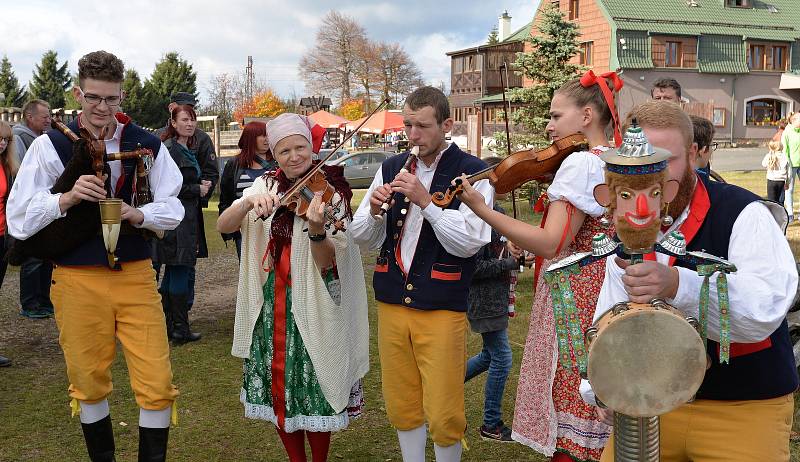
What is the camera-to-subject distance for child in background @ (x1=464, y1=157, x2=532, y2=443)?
471cm

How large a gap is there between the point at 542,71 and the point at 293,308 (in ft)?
47.3

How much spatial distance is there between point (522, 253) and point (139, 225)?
6.39 feet

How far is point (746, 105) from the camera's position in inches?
1587

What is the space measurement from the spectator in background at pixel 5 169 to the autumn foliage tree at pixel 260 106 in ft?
124

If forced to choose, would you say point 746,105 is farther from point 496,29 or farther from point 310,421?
point 310,421

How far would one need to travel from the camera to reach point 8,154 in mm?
7035

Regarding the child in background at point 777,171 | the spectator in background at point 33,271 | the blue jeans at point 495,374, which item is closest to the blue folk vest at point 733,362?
the blue jeans at point 495,374

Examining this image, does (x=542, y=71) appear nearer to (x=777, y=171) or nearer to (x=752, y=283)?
(x=777, y=171)

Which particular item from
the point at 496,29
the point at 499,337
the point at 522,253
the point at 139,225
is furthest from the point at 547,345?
the point at 496,29

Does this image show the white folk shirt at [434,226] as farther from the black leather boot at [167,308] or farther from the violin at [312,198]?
the black leather boot at [167,308]

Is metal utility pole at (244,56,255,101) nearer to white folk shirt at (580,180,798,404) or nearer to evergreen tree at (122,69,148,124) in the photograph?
evergreen tree at (122,69,148,124)

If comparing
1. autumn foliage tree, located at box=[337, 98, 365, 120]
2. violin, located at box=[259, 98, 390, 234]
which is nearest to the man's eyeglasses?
violin, located at box=[259, 98, 390, 234]

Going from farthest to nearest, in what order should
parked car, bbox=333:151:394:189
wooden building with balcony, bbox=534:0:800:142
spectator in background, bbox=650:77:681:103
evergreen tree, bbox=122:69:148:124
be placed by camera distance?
1. evergreen tree, bbox=122:69:148:124
2. wooden building with balcony, bbox=534:0:800:142
3. parked car, bbox=333:151:394:189
4. spectator in background, bbox=650:77:681:103

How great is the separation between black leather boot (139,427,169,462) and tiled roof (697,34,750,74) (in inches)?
1556
